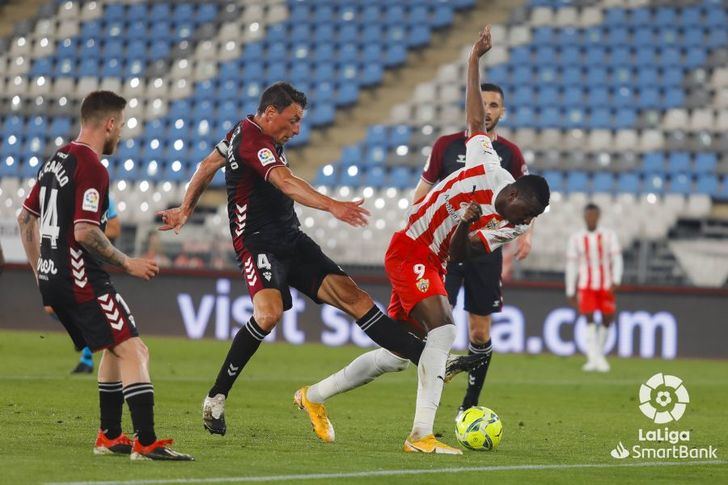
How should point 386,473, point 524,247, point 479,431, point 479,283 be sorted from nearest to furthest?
1. point 386,473
2. point 479,431
3. point 479,283
4. point 524,247

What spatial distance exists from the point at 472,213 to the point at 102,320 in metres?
2.05

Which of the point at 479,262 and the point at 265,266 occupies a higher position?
the point at 479,262

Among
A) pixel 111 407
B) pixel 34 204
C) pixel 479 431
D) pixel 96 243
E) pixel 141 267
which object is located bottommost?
pixel 479 431

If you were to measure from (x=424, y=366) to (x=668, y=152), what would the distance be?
1582cm

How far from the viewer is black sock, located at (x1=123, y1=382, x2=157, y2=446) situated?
20.2 feet

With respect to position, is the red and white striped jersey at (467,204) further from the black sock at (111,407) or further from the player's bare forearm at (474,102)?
the black sock at (111,407)

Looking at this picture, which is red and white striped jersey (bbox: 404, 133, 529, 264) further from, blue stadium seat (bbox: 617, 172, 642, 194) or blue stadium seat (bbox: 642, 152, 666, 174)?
blue stadium seat (bbox: 642, 152, 666, 174)

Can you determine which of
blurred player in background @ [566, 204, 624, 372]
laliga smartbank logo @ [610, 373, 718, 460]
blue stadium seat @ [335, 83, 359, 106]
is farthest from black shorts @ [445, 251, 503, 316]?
blue stadium seat @ [335, 83, 359, 106]

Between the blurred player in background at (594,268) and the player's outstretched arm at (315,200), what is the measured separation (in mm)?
9680

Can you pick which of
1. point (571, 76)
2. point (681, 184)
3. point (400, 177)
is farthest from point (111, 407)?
point (571, 76)

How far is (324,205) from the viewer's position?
6598 mm

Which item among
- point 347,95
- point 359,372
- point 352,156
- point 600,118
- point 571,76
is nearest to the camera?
point 359,372

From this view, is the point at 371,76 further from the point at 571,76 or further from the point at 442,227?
the point at 442,227

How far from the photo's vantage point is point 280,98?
25.0 ft
